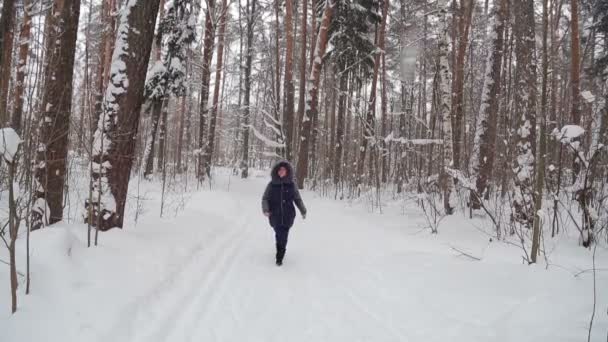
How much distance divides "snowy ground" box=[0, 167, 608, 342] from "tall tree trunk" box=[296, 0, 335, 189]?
8355 millimetres

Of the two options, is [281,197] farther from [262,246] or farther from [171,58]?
[171,58]

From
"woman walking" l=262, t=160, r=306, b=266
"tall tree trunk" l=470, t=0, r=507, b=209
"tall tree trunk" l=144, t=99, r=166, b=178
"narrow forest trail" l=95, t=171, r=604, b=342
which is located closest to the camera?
"narrow forest trail" l=95, t=171, r=604, b=342

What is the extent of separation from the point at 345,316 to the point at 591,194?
462 cm

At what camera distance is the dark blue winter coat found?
232 inches

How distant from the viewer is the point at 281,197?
598 cm

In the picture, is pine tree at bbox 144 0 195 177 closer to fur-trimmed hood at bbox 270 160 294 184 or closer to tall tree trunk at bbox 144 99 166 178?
tall tree trunk at bbox 144 99 166 178

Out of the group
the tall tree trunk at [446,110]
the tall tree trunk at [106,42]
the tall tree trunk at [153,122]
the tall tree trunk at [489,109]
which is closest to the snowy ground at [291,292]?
the tall tree trunk at [446,110]

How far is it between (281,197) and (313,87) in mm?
8995

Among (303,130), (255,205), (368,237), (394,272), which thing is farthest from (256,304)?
(303,130)

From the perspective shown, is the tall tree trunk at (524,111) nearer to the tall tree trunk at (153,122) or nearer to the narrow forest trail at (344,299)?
the narrow forest trail at (344,299)

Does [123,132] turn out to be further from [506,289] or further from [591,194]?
[591,194]

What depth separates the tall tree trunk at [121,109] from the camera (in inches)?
200

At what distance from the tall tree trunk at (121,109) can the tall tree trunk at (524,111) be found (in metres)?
5.33

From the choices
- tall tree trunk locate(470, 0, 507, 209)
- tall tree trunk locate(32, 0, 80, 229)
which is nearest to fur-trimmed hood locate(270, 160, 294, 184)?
tall tree trunk locate(32, 0, 80, 229)
